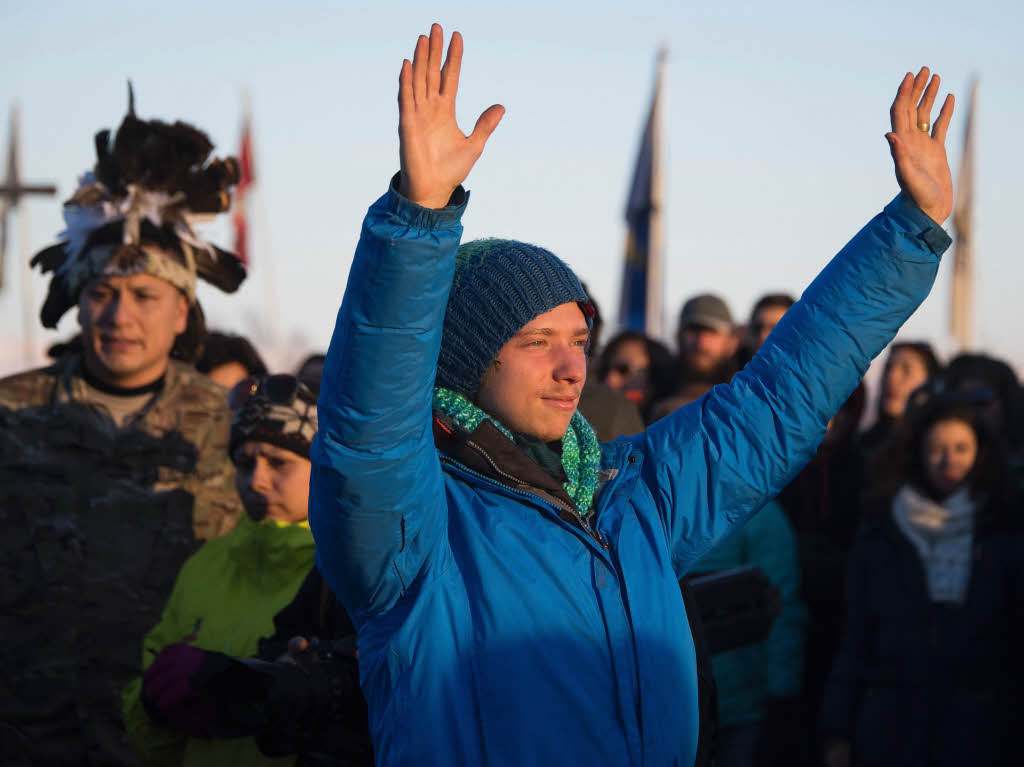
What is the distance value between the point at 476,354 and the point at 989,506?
3.68 metres

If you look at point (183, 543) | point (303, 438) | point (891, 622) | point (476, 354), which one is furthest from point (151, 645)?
point (891, 622)

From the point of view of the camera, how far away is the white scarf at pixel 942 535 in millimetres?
5320

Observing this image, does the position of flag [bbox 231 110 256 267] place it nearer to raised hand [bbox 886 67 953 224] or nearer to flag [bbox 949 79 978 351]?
flag [bbox 949 79 978 351]

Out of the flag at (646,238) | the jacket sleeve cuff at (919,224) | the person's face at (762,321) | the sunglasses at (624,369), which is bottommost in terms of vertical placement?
the sunglasses at (624,369)

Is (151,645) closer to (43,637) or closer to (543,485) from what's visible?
(43,637)

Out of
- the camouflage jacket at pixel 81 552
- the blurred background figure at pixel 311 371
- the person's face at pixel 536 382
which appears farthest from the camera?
the blurred background figure at pixel 311 371

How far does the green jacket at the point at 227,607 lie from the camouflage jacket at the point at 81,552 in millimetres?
873

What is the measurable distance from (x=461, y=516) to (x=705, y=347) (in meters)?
5.23

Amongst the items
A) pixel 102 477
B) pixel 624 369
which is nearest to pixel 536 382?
pixel 102 477

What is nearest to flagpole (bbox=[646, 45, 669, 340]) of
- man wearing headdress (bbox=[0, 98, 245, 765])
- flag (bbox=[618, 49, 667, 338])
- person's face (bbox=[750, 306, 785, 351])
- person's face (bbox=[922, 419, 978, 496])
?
flag (bbox=[618, 49, 667, 338])

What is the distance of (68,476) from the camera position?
14.8ft

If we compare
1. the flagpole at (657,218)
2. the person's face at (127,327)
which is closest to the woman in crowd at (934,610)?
the person's face at (127,327)

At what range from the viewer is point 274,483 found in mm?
3576

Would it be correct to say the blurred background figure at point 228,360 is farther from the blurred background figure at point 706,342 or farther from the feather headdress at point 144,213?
the blurred background figure at point 706,342
